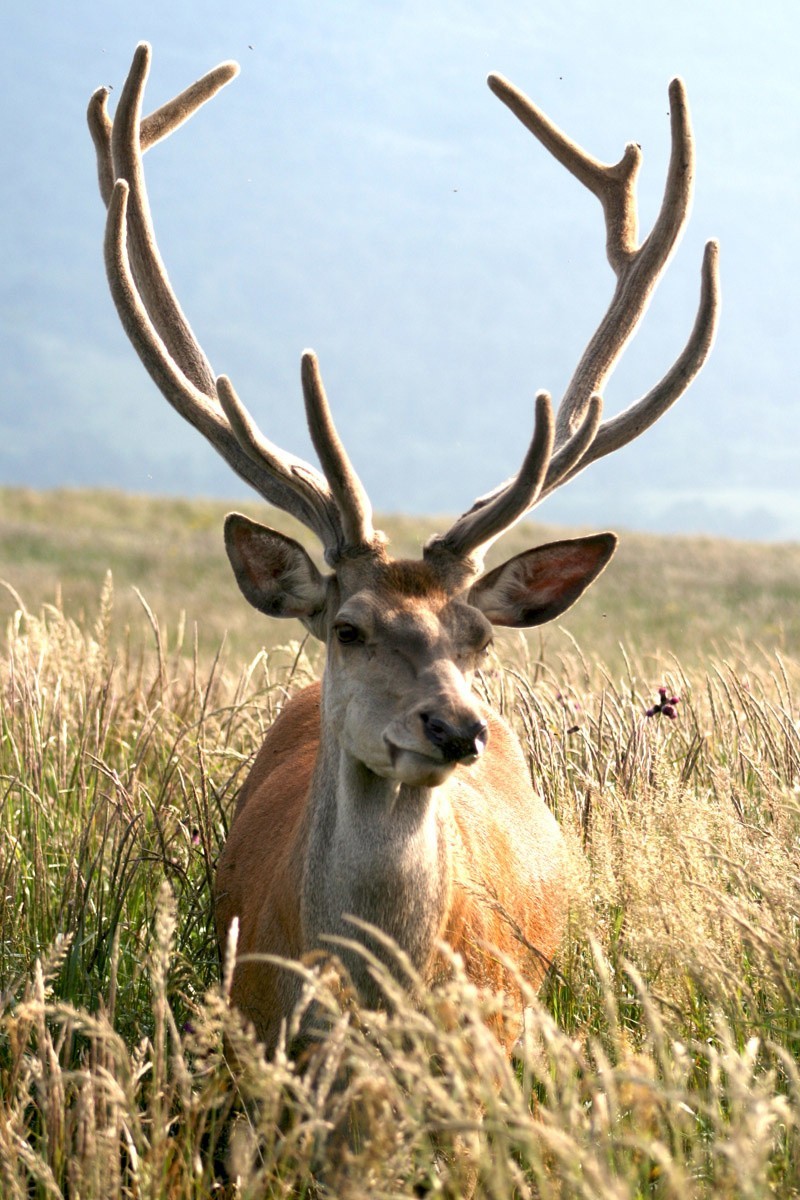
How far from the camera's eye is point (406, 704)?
2.94 meters

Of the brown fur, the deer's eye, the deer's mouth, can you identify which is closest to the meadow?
the brown fur

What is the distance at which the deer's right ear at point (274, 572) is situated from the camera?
3.48 metres

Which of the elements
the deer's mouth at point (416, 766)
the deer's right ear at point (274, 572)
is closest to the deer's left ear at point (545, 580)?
the deer's right ear at point (274, 572)

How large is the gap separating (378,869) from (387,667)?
472 mm

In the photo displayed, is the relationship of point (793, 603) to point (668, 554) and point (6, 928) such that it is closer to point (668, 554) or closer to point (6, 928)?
point (668, 554)

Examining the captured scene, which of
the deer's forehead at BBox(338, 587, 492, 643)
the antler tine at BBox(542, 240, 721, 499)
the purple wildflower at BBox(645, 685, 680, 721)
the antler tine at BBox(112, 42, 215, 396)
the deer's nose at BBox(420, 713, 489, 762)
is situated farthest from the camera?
the purple wildflower at BBox(645, 685, 680, 721)

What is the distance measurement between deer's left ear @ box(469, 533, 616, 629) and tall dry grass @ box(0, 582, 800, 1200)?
535 millimetres

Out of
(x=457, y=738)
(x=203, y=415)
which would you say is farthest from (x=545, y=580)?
(x=203, y=415)

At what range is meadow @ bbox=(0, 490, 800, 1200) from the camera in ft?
6.91

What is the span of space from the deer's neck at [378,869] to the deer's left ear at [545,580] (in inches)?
22.0

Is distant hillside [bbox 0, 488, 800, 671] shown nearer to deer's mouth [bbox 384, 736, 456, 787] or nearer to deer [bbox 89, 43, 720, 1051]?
deer [bbox 89, 43, 720, 1051]

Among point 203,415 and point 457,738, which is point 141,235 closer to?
A: point 203,415

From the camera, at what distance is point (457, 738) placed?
277 cm

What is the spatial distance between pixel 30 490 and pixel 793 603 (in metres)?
20.7
